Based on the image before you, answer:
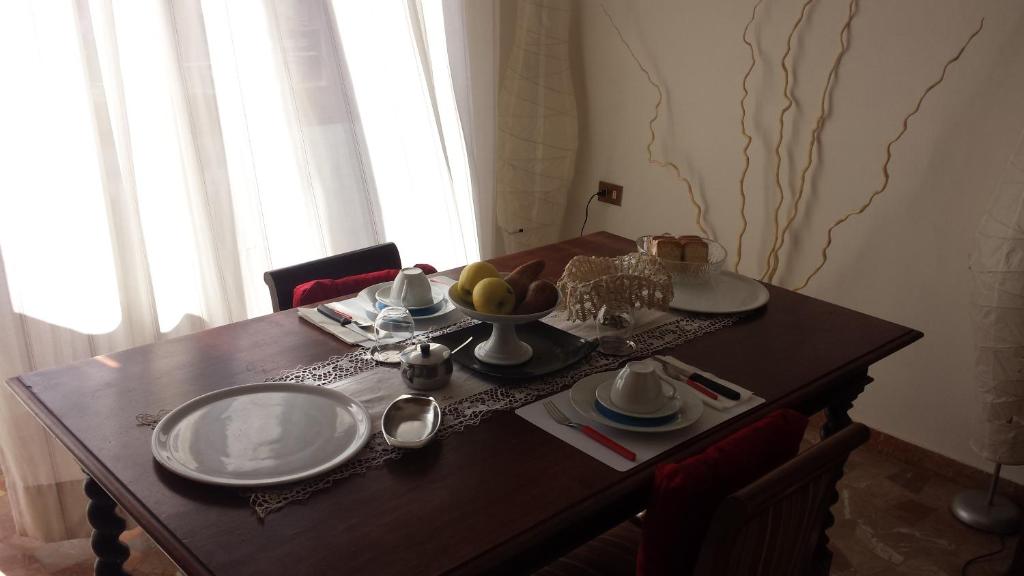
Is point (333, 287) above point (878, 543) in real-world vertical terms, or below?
above

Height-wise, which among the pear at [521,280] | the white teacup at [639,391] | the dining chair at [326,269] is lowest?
the white teacup at [639,391]

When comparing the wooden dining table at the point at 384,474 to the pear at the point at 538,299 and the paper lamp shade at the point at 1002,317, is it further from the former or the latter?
the paper lamp shade at the point at 1002,317

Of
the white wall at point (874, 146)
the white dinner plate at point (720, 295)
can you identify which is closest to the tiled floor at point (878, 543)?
the white wall at point (874, 146)

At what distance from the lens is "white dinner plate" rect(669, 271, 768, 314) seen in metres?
1.65

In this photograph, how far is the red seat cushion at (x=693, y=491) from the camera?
103 centimetres

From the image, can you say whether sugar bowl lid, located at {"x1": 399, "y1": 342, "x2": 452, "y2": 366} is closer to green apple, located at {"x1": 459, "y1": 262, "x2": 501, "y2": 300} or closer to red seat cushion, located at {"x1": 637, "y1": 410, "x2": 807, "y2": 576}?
green apple, located at {"x1": 459, "y1": 262, "x2": 501, "y2": 300}

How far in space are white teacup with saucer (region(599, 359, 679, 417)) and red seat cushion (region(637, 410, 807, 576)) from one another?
0.46ft

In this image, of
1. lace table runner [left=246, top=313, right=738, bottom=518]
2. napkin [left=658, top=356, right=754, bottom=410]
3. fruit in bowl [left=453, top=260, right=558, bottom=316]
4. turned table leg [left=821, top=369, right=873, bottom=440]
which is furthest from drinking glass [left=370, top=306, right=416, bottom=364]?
turned table leg [left=821, top=369, right=873, bottom=440]

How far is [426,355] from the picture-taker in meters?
1.29

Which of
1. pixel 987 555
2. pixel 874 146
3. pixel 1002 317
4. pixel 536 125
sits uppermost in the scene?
pixel 536 125

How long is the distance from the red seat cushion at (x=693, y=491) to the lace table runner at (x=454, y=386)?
0.30 meters

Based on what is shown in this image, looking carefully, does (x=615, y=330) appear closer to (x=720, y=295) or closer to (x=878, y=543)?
(x=720, y=295)

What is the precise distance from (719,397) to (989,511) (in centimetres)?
133

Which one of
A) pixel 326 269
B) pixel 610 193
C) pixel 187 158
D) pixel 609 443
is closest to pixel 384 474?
pixel 609 443
